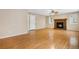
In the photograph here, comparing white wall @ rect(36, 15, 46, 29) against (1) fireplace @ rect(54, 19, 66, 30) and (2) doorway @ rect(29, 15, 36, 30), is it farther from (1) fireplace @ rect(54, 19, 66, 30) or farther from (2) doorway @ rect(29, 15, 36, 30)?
(1) fireplace @ rect(54, 19, 66, 30)

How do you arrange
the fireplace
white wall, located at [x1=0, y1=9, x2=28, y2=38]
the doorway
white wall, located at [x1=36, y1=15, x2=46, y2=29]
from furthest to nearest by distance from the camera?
1. the fireplace
2. white wall, located at [x1=36, y1=15, x2=46, y2=29]
3. the doorway
4. white wall, located at [x1=0, y1=9, x2=28, y2=38]

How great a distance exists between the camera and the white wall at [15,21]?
1.75 meters

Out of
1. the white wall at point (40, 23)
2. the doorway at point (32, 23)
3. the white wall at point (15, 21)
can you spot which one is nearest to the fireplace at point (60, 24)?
the white wall at point (40, 23)

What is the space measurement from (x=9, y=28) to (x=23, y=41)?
1.09 meters

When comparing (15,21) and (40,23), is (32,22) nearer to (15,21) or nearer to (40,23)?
(40,23)

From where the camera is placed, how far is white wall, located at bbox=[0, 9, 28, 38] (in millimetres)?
1745

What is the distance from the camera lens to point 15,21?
251 centimetres

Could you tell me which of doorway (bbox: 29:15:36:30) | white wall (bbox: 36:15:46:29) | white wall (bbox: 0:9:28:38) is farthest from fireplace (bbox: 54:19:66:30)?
white wall (bbox: 0:9:28:38)

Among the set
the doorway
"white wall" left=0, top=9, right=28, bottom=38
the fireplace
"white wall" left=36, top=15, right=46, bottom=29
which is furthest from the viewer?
the fireplace

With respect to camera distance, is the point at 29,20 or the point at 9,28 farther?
the point at 9,28

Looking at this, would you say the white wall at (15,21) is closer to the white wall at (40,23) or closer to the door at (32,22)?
the door at (32,22)
